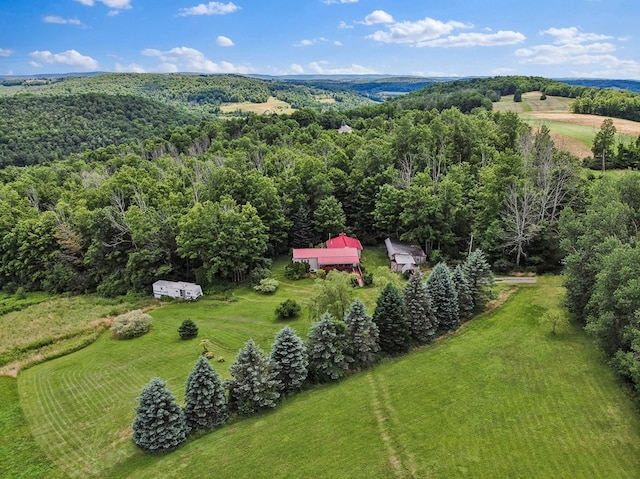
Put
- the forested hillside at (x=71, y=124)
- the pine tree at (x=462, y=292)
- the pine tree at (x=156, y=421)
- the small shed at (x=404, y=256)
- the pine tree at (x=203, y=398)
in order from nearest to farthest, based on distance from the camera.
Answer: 1. the pine tree at (x=156, y=421)
2. the pine tree at (x=203, y=398)
3. the pine tree at (x=462, y=292)
4. the small shed at (x=404, y=256)
5. the forested hillside at (x=71, y=124)

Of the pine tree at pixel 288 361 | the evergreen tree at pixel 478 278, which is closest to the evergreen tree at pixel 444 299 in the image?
the evergreen tree at pixel 478 278

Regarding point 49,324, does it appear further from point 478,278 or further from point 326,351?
point 478,278

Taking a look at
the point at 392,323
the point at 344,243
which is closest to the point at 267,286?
the point at 344,243

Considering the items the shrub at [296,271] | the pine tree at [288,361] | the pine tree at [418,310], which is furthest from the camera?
the shrub at [296,271]

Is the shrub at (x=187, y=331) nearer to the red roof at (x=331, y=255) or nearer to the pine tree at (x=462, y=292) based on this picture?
the red roof at (x=331, y=255)

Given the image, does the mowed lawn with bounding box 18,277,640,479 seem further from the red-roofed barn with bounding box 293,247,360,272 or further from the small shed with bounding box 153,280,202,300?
the red-roofed barn with bounding box 293,247,360,272

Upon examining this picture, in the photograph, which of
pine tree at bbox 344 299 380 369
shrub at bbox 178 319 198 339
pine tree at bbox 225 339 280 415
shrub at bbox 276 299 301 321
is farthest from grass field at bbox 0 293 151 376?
pine tree at bbox 344 299 380 369
